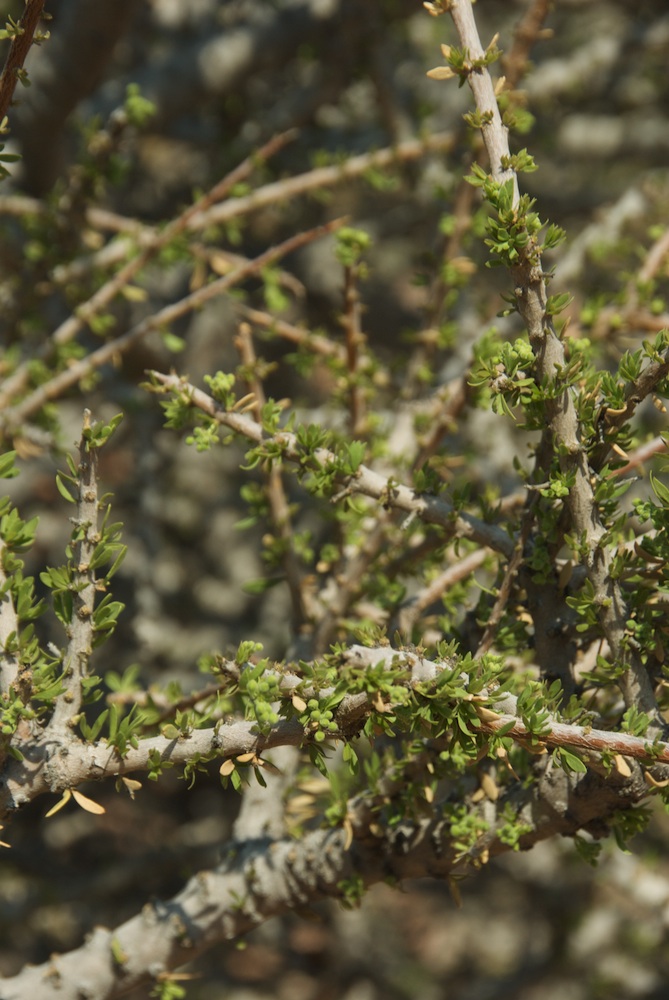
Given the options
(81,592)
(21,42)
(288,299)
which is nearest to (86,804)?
(81,592)

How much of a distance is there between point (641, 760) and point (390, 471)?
1042 mm

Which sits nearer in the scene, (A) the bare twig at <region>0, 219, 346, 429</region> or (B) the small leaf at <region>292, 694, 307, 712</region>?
(B) the small leaf at <region>292, 694, 307, 712</region>

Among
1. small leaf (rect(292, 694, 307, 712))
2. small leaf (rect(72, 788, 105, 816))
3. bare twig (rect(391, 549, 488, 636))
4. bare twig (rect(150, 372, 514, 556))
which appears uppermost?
bare twig (rect(150, 372, 514, 556))

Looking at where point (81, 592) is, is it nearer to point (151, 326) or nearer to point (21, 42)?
point (21, 42)

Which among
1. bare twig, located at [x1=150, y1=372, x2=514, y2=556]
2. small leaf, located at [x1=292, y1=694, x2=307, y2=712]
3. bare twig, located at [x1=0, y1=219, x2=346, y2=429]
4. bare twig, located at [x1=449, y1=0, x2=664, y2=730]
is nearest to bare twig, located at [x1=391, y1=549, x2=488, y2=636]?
bare twig, located at [x1=150, y1=372, x2=514, y2=556]

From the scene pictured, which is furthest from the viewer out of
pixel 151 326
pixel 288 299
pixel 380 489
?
pixel 288 299

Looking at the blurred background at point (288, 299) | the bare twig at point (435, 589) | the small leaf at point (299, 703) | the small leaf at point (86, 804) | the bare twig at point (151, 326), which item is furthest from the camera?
the blurred background at point (288, 299)

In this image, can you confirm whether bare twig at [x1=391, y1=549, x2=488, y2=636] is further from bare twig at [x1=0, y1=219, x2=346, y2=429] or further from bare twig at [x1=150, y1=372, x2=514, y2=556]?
bare twig at [x1=0, y1=219, x2=346, y2=429]

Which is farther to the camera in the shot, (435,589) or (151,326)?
(151,326)

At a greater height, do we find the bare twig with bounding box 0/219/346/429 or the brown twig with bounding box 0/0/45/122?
the brown twig with bounding box 0/0/45/122

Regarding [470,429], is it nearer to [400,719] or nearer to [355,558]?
[355,558]

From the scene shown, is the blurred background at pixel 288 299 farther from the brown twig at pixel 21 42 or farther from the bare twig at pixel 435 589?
the brown twig at pixel 21 42

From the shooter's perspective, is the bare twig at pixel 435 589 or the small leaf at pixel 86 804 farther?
the bare twig at pixel 435 589

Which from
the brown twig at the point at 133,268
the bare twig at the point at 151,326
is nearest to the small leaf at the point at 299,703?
the bare twig at the point at 151,326
